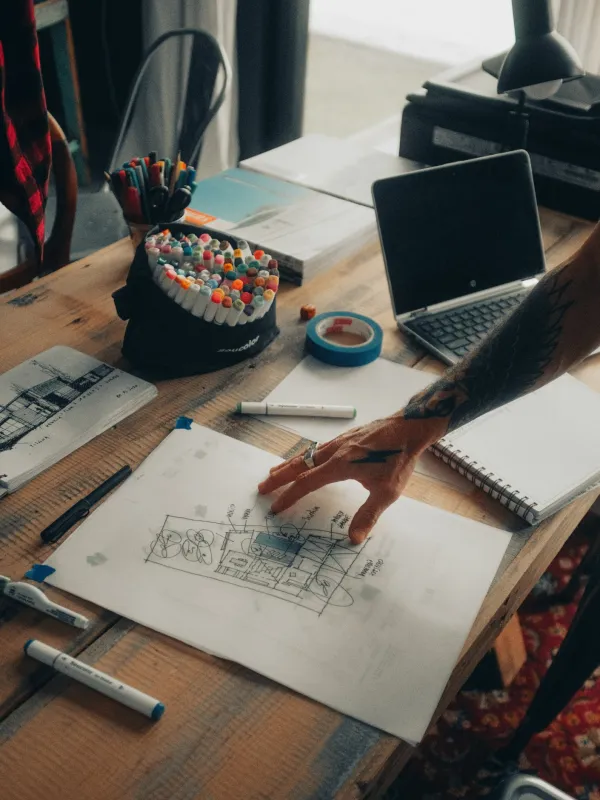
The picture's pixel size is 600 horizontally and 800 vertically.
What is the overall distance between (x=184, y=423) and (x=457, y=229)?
21.3 inches

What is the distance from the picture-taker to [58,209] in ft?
4.99

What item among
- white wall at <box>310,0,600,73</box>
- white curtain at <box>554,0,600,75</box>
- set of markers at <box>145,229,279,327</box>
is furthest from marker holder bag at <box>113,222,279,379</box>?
white curtain at <box>554,0,600,75</box>

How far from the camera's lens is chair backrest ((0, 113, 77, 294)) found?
1491 millimetres

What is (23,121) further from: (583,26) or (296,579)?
(583,26)

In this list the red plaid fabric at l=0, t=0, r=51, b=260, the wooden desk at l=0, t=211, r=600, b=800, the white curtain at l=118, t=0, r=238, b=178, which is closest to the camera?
the wooden desk at l=0, t=211, r=600, b=800

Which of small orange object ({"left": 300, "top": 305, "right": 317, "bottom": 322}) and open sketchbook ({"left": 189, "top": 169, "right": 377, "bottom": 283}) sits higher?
open sketchbook ({"left": 189, "top": 169, "right": 377, "bottom": 283})

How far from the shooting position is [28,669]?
0.64 m

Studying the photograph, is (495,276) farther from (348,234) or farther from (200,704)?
(200,704)

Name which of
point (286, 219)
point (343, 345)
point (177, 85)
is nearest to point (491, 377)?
point (343, 345)

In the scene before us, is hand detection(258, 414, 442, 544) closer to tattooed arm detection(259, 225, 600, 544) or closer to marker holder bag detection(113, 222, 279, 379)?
tattooed arm detection(259, 225, 600, 544)

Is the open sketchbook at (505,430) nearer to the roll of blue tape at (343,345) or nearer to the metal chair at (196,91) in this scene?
the roll of blue tape at (343,345)

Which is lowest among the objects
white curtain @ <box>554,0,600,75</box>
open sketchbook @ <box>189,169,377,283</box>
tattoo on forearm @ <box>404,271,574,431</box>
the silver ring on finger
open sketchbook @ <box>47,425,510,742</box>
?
open sketchbook @ <box>47,425,510,742</box>

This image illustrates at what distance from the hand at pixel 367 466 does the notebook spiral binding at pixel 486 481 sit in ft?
0.16

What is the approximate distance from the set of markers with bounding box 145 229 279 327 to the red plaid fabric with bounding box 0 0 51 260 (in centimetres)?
51
